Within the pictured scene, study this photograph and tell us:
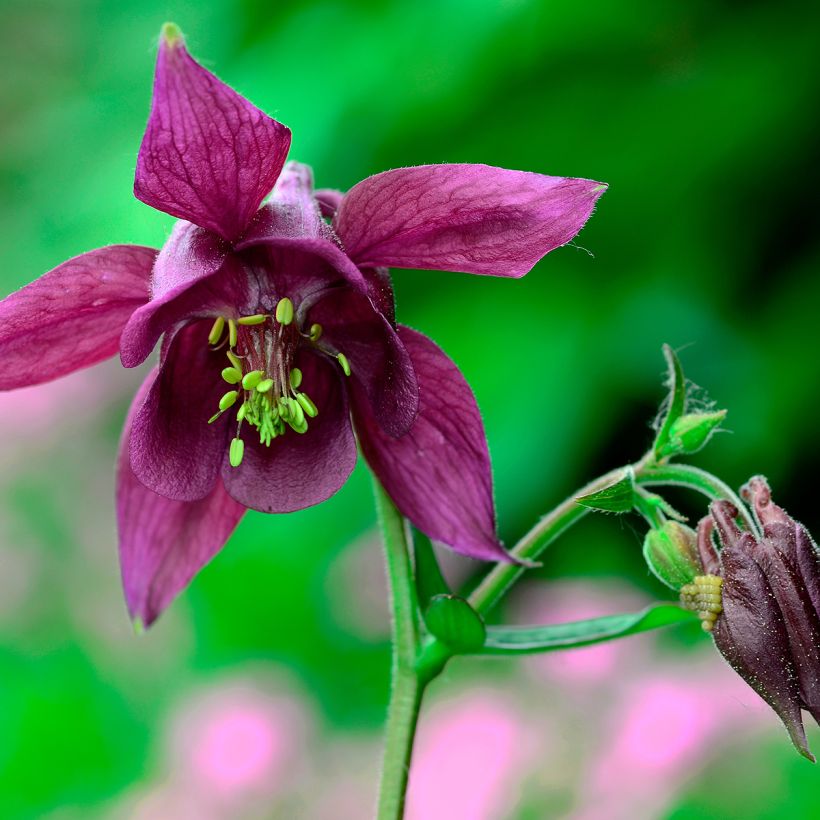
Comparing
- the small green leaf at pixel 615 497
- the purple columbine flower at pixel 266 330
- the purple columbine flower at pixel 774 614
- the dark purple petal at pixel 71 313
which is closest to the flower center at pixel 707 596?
the purple columbine flower at pixel 774 614

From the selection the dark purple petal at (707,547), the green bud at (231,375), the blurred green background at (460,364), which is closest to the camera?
the dark purple petal at (707,547)

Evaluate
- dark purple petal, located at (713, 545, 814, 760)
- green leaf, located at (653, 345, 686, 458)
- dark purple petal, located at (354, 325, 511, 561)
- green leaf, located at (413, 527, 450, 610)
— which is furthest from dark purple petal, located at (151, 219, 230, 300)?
dark purple petal, located at (713, 545, 814, 760)

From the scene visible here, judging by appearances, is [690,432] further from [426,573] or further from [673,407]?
[426,573]

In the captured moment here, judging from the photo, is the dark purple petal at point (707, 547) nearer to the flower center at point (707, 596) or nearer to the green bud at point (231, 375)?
the flower center at point (707, 596)

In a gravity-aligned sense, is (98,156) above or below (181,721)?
above

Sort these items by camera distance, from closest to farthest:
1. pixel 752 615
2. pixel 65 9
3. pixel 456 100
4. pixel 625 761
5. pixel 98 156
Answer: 1. pixel 752 615
2. pixel 625 761
3. pixel 456 100
4. pixel 98 156
5. pixel 65 9

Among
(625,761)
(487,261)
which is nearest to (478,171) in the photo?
(487,261)

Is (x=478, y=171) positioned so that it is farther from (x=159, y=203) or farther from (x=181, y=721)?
(x=181, y=721)

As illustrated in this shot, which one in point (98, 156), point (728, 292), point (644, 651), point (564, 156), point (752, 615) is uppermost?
point (98, 156)
